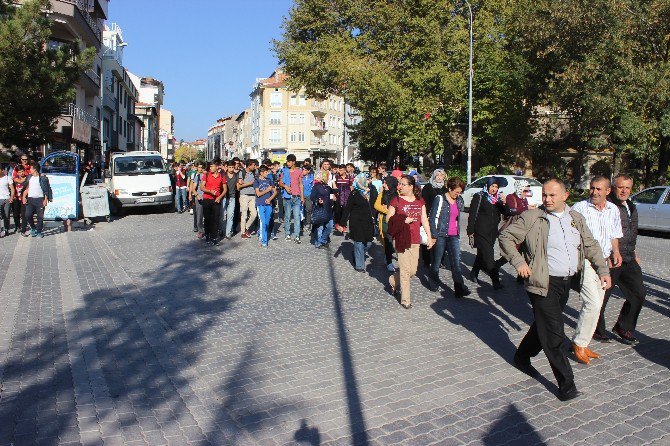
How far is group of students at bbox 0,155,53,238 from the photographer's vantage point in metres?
14.3

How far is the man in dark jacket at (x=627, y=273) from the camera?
642 centimetres

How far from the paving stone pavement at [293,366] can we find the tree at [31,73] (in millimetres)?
10555

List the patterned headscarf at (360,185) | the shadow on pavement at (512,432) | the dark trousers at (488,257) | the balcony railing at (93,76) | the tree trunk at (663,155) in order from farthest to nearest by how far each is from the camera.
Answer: the balcony railing at (93,76) → the tree trunk at (663,155) → the patterned headscarf at (360,185) → the dark trousers at (488,257) → the shadow on pavement at (512,432)

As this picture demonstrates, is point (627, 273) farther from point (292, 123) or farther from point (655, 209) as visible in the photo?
point (292, 123)

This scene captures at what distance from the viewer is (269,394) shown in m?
5.02

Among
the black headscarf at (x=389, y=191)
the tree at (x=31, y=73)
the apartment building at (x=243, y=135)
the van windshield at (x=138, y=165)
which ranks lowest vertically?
the black headscarf at (x=389, y=191)

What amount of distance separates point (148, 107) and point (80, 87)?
182 feet

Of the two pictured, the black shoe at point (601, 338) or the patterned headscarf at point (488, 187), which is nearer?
the black shoe at point (601, 338)

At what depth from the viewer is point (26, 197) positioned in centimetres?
1430

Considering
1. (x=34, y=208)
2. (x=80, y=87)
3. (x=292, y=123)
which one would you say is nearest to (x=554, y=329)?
(x=34, y=208)

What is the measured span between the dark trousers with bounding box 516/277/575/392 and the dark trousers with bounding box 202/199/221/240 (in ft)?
30.7

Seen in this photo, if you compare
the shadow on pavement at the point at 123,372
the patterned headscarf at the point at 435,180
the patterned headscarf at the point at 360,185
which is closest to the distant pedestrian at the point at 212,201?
the patterned headscarf at the point at 360,185

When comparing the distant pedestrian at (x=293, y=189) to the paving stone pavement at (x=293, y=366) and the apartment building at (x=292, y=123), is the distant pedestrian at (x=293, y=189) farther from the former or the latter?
the apartment building at (x=292, y=123)

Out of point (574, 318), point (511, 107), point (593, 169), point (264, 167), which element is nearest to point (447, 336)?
point (574, 318)
